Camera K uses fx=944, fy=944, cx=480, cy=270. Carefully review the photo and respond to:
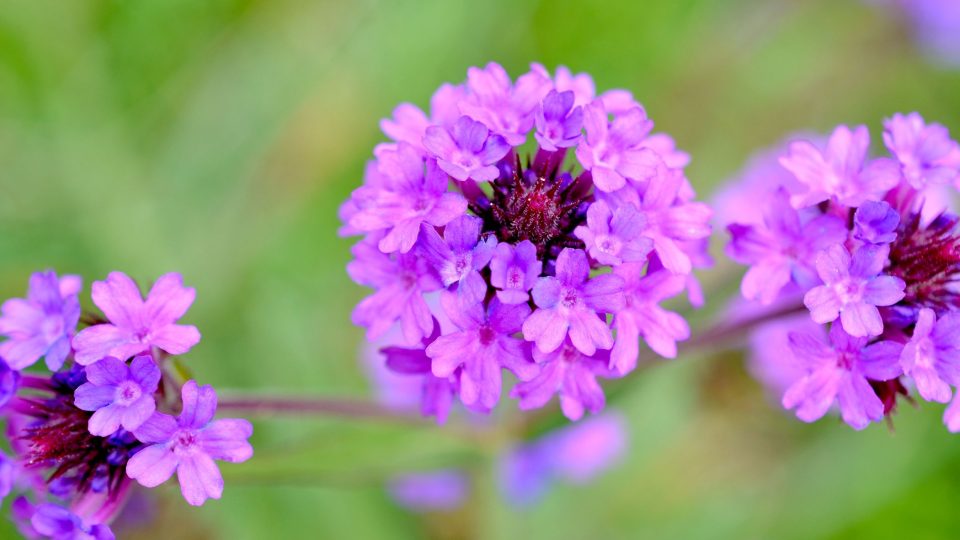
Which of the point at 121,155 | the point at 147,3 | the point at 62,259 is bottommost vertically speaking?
the point at 62,259

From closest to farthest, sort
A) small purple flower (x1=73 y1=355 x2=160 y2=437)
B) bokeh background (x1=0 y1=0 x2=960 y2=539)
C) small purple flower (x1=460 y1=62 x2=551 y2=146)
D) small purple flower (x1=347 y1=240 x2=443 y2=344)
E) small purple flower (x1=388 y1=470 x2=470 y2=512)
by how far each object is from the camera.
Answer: small purple flower (x1=73 y1=355 x2=160 y2=437)
small purple flower (x1=347 y1=240 x2=443 y2=344)
small purple flower (x1=460 y1=62 x2=551 y2=146)
small purple flower (x1=388 y1=470 x2=470 y2=512)
bokeh background (x1=0 y1=0 x2=960 y2=539)

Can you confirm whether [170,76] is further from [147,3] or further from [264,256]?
[264,256]

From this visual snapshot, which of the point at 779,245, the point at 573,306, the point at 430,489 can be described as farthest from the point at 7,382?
the point at 430,489

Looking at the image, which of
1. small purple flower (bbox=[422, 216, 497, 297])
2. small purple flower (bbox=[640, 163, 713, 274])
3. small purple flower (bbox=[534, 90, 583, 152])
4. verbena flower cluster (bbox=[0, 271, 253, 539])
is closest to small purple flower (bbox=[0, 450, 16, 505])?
verbena flower cluster (bbox=[0, 271, 253, 539])

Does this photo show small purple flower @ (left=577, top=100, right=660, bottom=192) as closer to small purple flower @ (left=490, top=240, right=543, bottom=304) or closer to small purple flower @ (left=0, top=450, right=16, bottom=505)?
small purple flower @ (left=490, top=240, right=543, bottom=304)

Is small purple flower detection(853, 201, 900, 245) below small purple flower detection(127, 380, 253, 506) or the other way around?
the other way around

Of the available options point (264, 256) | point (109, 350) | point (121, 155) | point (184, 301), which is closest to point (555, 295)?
point (184, 301)

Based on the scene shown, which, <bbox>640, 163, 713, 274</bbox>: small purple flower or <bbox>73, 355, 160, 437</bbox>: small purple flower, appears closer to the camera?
<bbox>73, 355, 160, 437</bbox>: small purple flower
